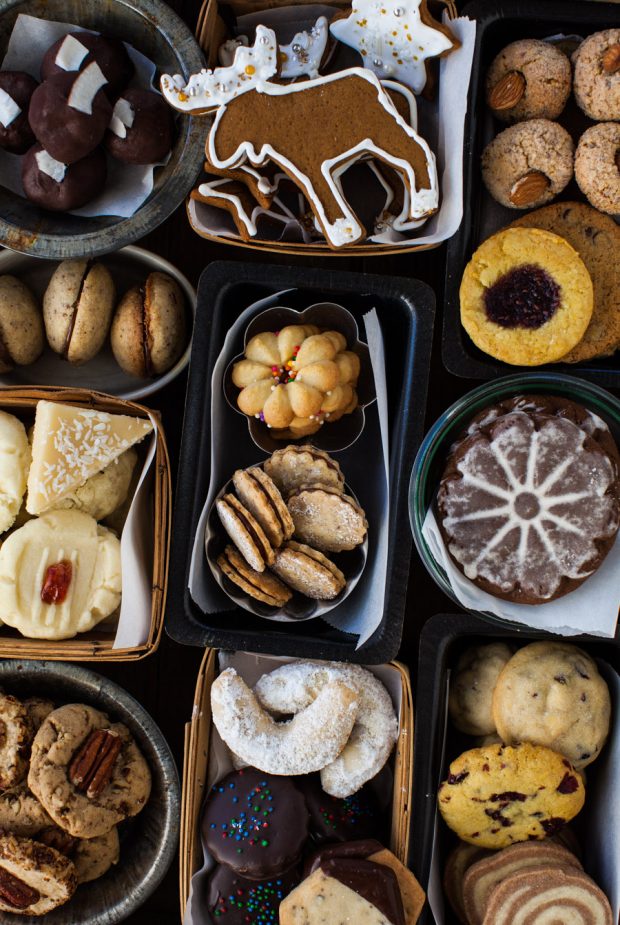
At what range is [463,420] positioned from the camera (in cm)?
150

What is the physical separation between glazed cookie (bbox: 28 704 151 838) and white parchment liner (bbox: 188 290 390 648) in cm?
33

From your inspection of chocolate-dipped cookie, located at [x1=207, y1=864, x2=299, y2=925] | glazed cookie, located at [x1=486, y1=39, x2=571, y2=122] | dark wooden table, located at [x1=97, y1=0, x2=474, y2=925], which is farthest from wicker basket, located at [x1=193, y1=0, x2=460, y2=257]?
chocolate-dipped cookie, located at [x1=207, y1=864, x2=299, y2=925]

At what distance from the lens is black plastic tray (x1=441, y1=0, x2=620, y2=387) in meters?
1.48

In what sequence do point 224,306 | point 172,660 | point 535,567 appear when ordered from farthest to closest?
point 172,660
point 224,306
point 535,567

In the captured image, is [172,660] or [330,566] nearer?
[330,566]

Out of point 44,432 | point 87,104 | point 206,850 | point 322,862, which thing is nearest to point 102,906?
point 206,850

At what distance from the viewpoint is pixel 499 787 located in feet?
4.75

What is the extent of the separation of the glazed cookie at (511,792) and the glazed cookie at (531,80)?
3.56 ft

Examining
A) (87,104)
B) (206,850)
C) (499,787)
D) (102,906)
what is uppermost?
(87,104)

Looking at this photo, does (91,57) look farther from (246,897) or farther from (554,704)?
(246,897)

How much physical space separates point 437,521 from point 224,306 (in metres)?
0.51

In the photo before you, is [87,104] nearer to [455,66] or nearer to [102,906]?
[455,66]

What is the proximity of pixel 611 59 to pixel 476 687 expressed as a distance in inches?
43.0

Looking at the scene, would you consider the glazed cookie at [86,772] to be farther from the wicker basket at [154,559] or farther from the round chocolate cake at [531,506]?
the round chocolate cake at [531,506]
